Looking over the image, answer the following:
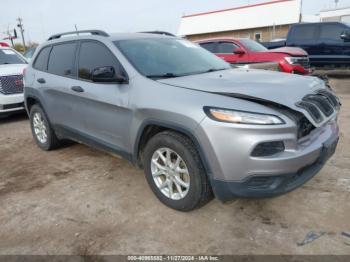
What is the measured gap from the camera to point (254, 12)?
117ft

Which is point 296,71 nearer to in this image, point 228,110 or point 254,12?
point 228,110

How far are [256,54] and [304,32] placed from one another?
4.03 metres

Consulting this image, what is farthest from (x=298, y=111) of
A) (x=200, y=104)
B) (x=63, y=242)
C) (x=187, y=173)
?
(x=63, y=242)

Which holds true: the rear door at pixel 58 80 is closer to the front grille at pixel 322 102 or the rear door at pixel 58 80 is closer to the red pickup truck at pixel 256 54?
the front grille at pixel 322 102

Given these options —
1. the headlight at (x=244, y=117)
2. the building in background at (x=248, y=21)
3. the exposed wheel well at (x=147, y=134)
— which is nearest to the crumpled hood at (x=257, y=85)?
the headlight at (x=244, y=117)

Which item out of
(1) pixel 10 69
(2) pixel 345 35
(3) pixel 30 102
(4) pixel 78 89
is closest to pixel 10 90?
(1) pixel 10 69

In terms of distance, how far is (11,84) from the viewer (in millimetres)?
7684

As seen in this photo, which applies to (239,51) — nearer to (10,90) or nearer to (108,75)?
(10,90)

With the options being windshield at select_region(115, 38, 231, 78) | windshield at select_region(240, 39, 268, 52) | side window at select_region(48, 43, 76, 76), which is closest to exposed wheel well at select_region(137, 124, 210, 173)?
windshield at select_region(115, 38, 231, 78)

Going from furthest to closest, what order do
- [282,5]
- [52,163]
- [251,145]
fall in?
1. [282,5]
2. [52,163]
3. [251,145]

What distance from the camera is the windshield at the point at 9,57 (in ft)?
28.2

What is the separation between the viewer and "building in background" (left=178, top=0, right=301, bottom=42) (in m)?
33.2

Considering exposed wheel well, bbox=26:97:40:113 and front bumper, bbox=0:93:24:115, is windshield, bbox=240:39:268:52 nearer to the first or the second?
front bumper, bbox=0:93:24:115

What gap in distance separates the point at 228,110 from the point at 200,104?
0.81 ft
